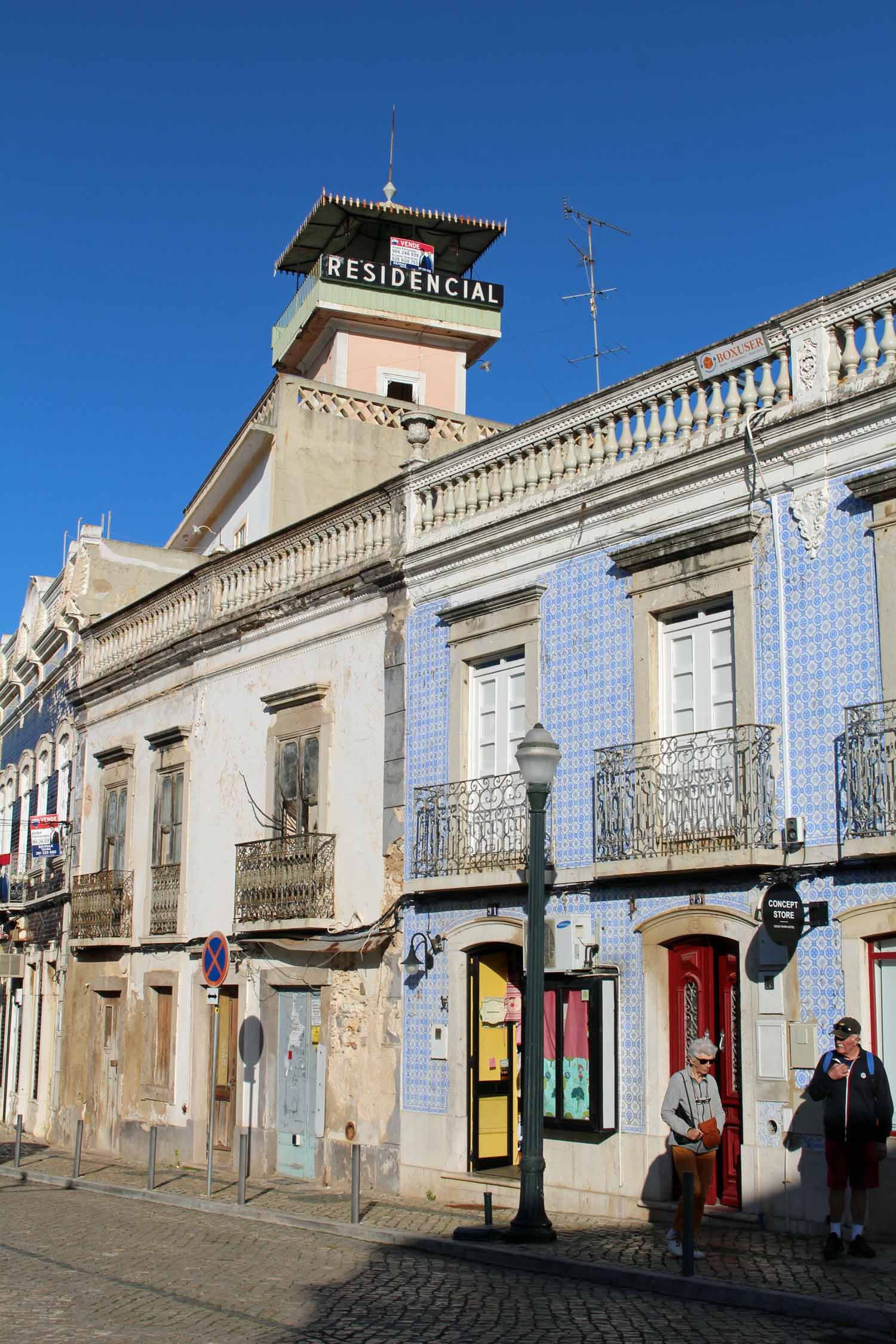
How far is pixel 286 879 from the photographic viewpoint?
17406mm

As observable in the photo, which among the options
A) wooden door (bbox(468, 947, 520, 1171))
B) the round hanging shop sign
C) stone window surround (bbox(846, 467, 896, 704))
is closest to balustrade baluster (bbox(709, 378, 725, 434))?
stone window surround (bbox(846, 467, 896, 704))

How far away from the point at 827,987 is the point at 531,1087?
7.93 ft

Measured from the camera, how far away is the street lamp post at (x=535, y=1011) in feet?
37.1

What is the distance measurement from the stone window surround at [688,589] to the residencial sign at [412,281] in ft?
55.5

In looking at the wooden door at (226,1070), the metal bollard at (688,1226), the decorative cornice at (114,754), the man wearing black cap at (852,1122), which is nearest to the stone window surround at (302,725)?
the wooden door at (226,1070)

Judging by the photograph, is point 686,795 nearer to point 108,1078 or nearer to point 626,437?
point 626,437

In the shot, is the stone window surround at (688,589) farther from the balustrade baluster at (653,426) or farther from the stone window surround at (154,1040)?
the stone window surround at (154,1040)

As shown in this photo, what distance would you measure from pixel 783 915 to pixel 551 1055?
3103mm

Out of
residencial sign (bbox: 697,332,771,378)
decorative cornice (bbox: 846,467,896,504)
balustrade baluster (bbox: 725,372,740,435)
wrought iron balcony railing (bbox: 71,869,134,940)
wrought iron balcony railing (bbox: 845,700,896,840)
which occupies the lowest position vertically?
wrought iron balcony railing (bbox: 71,869,134,940)

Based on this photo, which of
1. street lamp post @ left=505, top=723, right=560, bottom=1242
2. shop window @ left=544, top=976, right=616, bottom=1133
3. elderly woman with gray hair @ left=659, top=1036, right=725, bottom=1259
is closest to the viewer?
elderly woman with gray hair @ left=659, top=1036, right=725, bottom=1259

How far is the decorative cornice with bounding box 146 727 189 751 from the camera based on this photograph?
21016 mm

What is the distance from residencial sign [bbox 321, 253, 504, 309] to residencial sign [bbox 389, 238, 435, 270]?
1.26 feet

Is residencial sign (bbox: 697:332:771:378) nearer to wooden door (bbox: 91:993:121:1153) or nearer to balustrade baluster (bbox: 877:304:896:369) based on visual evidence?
balustrade baluster (bbox: 877:304:896:369)

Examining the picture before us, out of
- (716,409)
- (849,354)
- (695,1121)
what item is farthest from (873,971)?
(716,409)
